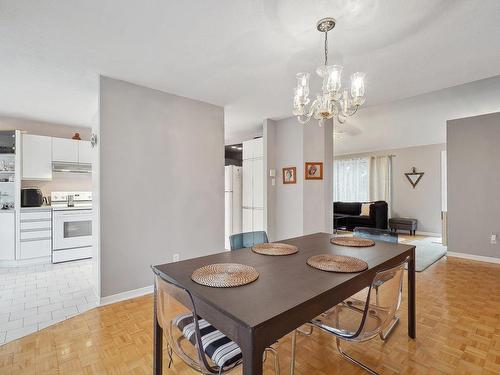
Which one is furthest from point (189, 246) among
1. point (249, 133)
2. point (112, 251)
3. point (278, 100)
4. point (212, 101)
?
point (249, 133)

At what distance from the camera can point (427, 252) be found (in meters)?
4.71

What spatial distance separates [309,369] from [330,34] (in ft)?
8.03

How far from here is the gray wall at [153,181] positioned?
8.98ft

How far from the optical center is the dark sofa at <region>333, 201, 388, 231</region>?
6.50 meters

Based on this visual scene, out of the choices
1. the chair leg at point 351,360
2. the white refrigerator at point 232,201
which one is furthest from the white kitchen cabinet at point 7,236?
the chair leg at point 351,360

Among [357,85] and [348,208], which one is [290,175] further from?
[348,208]

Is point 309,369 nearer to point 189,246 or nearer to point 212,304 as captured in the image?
point 212,304

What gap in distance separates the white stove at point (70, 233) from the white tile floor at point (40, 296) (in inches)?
8.3

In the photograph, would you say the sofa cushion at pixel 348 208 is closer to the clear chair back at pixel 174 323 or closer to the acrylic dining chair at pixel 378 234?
the acrylic dining chair at pixel 378 234

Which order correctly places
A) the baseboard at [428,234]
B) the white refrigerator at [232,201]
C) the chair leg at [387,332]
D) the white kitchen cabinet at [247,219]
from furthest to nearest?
the baseboard at [428,234] < the white refrigerator at [232,201] < the white kitchen cabinet at [247,219] < the chair leg at [387,332]

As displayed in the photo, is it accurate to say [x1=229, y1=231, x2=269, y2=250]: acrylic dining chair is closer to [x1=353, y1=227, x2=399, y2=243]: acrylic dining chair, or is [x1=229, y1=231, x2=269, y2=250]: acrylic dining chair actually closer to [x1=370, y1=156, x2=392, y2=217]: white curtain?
[x1=353, y1=227, x2=399, y2=243]: acrylic dining chair

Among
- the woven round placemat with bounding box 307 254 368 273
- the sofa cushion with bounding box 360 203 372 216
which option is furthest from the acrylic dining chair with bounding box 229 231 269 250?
the sofa cushion with bounding box 360 203 372 216

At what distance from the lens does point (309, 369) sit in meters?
1.67

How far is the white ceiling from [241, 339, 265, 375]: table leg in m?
1.93
